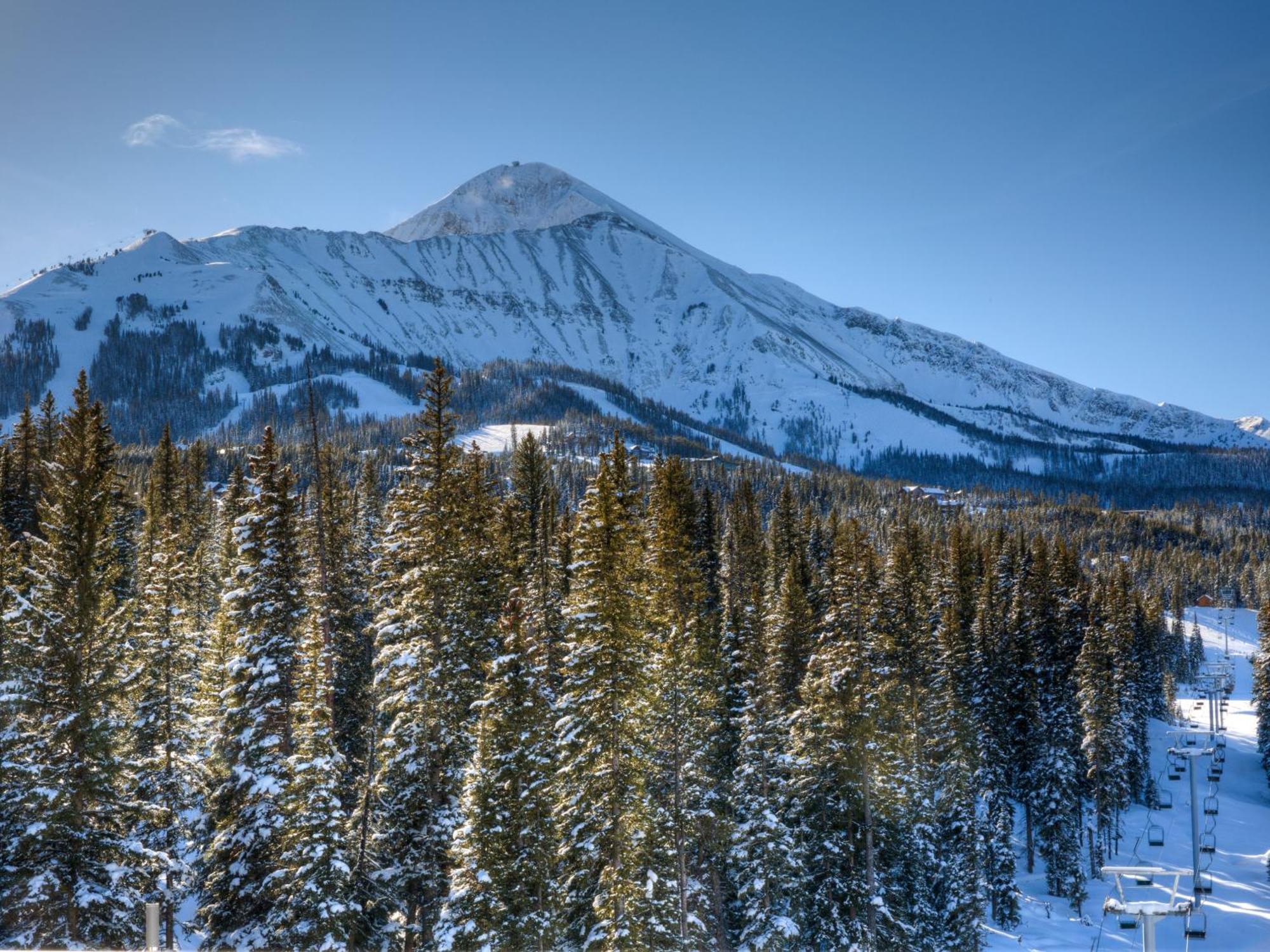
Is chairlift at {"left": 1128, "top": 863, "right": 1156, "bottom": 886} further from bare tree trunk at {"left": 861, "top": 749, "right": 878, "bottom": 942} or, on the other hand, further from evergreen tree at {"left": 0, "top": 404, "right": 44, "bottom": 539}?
evergreen tree at {"left": 0, "top": 404, "right": 44, "bottom": 539}

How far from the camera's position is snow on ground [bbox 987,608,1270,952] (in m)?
49.9

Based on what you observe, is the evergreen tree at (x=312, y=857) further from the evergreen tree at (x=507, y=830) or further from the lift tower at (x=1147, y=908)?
the lift tower at (x=1147, y=908)

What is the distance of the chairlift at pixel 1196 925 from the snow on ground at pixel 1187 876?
55cm

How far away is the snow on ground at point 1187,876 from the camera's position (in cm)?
4988

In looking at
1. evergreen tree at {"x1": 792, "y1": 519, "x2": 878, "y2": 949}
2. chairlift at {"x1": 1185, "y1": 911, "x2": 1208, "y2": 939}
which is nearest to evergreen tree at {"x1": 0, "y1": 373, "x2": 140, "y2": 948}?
evergreen tree at {"x1": 792, "y1": 519, "x2": 878, "y2": 949}

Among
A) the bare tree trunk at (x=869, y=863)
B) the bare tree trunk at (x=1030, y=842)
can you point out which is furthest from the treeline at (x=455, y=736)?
the bare tree trunk at (x=1030, y=842)

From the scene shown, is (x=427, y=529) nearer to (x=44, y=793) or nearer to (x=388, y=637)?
(x=388, y=637)

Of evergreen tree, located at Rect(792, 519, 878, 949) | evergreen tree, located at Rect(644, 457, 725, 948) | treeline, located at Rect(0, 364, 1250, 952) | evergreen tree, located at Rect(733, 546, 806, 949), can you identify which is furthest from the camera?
evergreen tree, located at Rect(792, 519, 878, 949)

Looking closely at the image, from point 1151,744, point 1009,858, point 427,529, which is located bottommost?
point 1151,744

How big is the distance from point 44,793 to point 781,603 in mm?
30419

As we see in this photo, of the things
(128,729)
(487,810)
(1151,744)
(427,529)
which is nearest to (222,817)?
(128,729)

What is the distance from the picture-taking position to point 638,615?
28641 mm

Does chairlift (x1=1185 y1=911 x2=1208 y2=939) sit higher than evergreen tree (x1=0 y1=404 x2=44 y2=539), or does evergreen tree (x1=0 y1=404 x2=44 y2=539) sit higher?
evergreen tree (x1=0 y1=404 x2=44 y2=539)

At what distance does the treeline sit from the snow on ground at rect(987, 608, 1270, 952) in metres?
9.48
